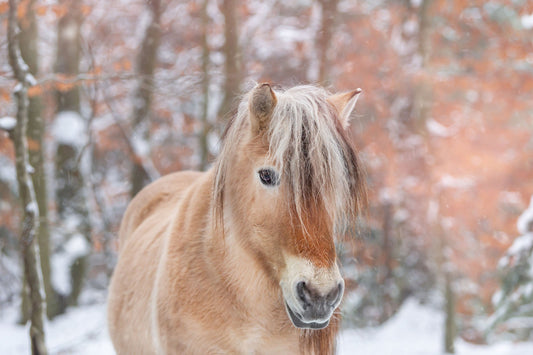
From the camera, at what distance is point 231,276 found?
2.56 meters

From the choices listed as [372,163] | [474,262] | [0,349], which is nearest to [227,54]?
[372,163]

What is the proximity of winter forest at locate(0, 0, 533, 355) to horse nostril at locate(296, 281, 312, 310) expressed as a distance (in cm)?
510

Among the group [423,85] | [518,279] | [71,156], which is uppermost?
[423,85]

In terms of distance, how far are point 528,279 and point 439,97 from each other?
17.1 feet

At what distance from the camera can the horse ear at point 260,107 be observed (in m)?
2.34

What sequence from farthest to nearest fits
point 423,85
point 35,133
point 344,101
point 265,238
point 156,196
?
1. point 423,85
2. point 35,133
3. point 156,196
4. point 344,101
5. point 265,238

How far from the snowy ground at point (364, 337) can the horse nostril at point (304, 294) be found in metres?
5.45

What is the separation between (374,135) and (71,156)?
19.4 ft

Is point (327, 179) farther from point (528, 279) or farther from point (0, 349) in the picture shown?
point (0, 349)

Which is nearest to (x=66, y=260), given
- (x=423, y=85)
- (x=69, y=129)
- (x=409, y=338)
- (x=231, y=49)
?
(x=69, y=129)

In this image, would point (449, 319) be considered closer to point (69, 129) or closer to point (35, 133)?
point (35, 133)

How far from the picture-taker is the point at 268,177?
2.29 metres

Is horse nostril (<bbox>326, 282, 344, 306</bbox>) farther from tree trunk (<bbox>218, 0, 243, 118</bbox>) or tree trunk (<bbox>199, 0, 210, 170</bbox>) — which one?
tree trunk (<bbox>199, 0, 210, 170</bbox>)

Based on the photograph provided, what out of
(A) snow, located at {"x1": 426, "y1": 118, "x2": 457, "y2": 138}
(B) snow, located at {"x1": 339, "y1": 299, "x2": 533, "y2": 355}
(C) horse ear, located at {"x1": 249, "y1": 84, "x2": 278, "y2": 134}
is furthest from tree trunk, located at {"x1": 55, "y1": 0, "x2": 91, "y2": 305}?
(C) horse ear, located at {"x1": 249, "y1": 84, "x2": 278, "y2": 134}
